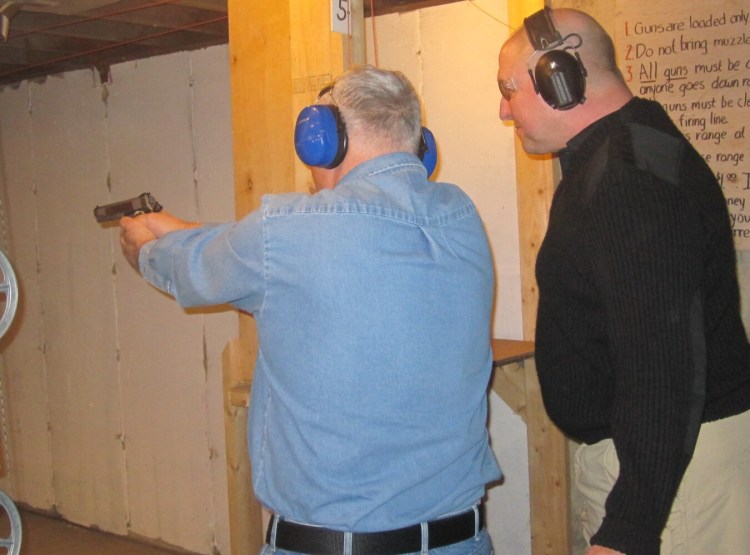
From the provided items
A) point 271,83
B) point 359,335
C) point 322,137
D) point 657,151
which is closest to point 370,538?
point 359,335

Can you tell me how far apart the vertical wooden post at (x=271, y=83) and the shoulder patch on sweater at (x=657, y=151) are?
38.7 inches

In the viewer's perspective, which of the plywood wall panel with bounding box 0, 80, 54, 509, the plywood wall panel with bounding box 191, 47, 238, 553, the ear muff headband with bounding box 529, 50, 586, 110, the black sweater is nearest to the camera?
the black sweater

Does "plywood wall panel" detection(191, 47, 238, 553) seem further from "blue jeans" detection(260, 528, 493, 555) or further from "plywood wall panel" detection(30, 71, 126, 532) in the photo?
"blue jeans" detection(260, 528, 493, 555)

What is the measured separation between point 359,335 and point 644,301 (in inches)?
17.1

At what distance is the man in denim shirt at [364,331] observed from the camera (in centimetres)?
132

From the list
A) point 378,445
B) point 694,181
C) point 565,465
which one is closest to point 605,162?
point 694,181

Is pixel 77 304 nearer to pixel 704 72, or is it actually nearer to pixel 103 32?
pixel 103 32

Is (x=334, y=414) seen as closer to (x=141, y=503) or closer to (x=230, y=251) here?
(x=230, y=251)

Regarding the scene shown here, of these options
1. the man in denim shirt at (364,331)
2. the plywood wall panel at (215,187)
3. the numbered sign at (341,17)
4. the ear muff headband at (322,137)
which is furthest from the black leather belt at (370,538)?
the plywood wall panel at (215,187)

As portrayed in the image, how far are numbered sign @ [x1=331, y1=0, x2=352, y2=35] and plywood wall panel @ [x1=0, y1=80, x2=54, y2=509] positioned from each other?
126 inches

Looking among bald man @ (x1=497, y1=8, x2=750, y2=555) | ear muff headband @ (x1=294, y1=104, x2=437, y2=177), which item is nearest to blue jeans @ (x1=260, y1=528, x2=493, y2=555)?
bald man @ (x1=497, y1=8, x2=750, y2=555)

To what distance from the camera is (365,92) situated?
1.47 meters

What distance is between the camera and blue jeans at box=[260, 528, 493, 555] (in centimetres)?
145

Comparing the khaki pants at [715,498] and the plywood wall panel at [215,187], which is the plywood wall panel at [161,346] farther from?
the khaki pants at [715,498]
